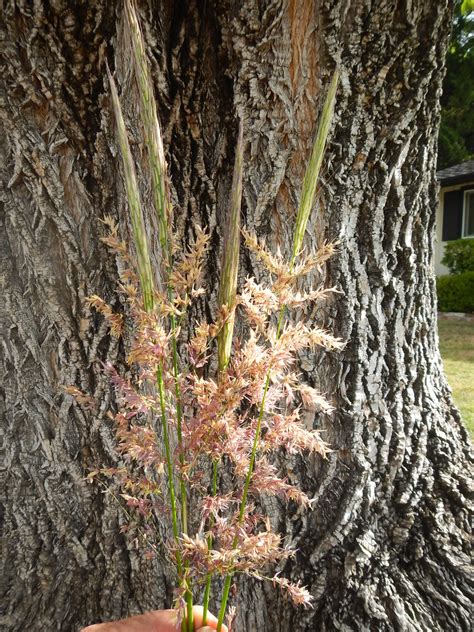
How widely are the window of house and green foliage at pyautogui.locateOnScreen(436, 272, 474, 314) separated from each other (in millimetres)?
4381

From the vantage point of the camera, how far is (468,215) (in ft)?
47.0

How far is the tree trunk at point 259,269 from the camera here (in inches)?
65.7

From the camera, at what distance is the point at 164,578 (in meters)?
1.92

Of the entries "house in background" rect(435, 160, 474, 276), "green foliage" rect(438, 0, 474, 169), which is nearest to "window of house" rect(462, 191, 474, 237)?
"house in background" rect(435, 160, 474, 276)

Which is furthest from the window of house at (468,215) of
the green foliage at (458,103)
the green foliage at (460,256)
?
the green foliage at (458,103)

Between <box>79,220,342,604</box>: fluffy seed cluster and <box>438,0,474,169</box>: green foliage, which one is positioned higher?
<box>438,0,474,169</box>: green foliage

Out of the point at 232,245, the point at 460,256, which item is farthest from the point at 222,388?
the point at 460,256

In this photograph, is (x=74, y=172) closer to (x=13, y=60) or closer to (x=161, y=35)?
(x=13, y=60)

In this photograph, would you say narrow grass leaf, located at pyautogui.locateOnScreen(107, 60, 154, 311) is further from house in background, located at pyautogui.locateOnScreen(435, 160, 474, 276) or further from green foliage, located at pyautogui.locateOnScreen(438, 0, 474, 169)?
green foliage, located at pyautogui.locateOnScreen(438, 0, 474, 169)

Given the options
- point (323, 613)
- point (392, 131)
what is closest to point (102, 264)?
point (392, 131)

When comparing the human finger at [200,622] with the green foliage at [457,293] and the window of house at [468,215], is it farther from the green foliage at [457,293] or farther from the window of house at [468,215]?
the window of house at [468,215]

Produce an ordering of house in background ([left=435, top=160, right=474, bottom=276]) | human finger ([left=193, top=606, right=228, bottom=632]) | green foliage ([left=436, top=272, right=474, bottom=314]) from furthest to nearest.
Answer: house in background ([left=435, top=160, right=474, bottom=276]) < green foliage ([left=436, top=272, right=474, bottom=314]) < human finger ([left=193, top=606, right=228, bottom=632])

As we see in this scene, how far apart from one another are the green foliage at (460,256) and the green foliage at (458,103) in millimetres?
6177

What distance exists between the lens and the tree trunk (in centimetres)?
167
